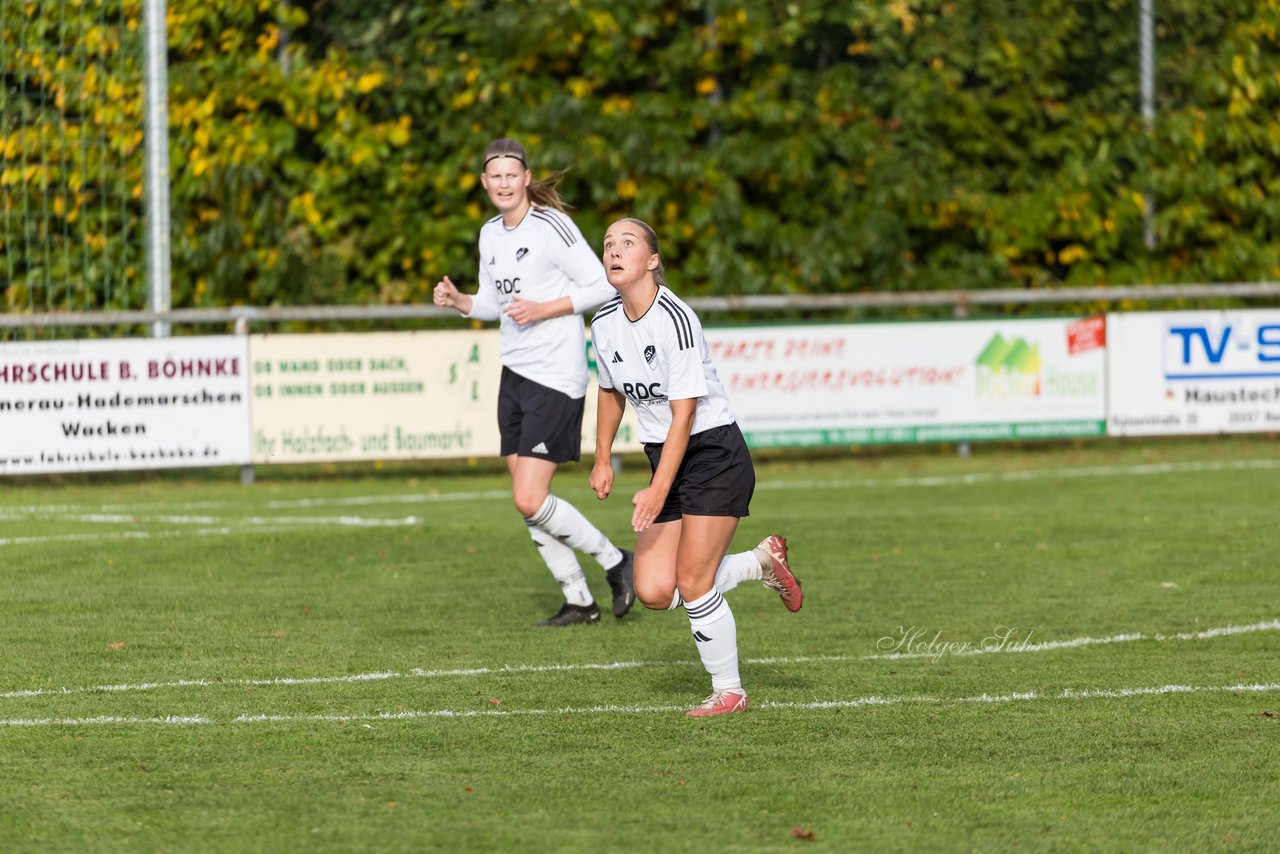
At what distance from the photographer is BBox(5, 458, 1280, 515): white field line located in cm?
1348

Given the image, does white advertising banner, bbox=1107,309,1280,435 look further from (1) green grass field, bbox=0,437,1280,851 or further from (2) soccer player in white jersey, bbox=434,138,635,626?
(2) soccer player in white jersey, bbox=434,138,635,626

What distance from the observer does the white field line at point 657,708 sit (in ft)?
20.7

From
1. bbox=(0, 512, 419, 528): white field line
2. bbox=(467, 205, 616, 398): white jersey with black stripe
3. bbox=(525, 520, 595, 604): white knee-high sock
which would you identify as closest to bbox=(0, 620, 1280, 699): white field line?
bbox=(525, 520, 595, 604): white knee-high sock

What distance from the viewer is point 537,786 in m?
5.39

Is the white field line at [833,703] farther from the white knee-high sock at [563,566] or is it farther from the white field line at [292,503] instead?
the white field line at [292,503]

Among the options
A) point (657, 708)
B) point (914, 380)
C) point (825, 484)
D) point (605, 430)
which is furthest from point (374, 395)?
point (657, 708)

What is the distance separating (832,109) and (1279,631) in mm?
12812

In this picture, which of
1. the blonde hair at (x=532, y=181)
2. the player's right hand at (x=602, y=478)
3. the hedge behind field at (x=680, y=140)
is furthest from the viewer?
the hedge behind field at (x=680, y=140)

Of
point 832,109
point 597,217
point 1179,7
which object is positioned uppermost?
point 1179,7

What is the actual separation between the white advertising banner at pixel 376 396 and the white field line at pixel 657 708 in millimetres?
8437

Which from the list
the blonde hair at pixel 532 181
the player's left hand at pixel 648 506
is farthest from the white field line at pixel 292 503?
the player's left hand at pixel 648 506

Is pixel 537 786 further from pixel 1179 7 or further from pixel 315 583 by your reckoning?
pixel 1179 7

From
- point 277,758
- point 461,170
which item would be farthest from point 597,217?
point 277,758

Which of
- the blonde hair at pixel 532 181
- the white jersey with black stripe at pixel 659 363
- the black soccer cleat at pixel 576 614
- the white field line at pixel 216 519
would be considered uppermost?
the blonde hair at pixel 532 181
